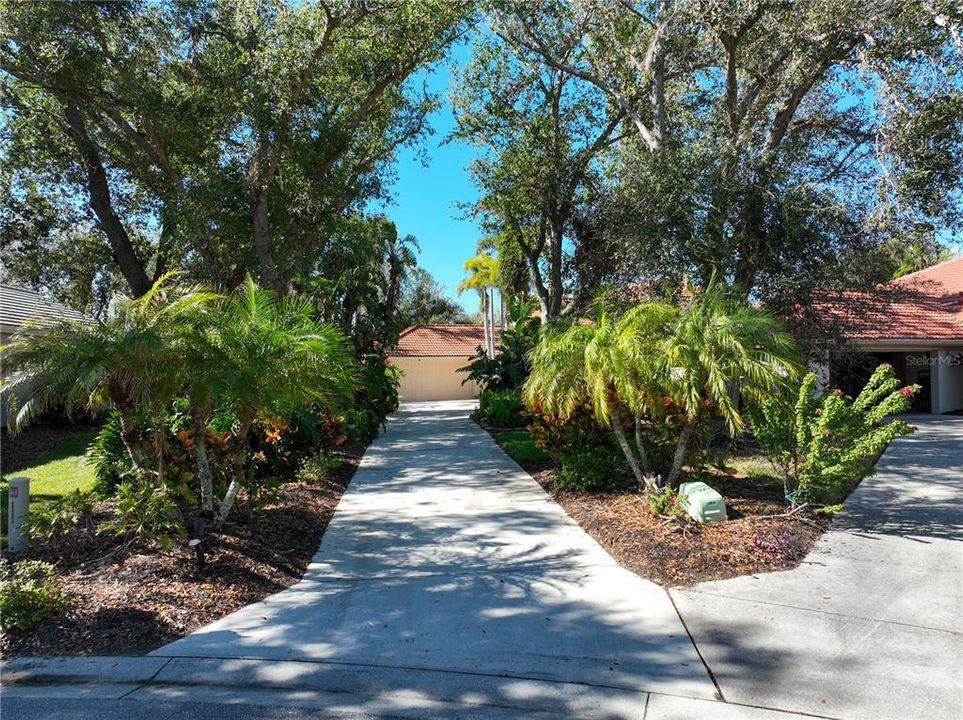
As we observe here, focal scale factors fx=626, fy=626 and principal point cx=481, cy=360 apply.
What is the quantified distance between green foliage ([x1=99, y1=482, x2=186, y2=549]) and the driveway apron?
3.90 feet

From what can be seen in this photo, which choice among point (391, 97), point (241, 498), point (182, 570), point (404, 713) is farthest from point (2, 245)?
point (404, 713)

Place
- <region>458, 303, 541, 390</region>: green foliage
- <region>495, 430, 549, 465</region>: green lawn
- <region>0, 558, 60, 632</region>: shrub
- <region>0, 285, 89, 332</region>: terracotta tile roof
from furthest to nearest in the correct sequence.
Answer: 1. <region>458, 303, 541, 390</region>: green foliage
2. <region>0, 285, 89, 332</region>: terracotta tile roof
3. <region>495, 430, 549, 465</region>: green lawn
4. <region>0, 558, 60, 632</region>: shrub

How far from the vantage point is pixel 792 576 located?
5238mm

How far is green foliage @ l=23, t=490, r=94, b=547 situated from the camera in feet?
17.4

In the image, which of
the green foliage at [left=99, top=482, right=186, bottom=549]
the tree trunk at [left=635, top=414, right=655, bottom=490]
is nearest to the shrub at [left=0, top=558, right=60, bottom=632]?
the green foliage at [left=99, top=482, right=186, bottom=549]

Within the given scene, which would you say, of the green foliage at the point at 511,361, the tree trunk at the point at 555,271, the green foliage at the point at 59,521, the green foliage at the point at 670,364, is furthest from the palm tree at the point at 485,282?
the green foliage at the point at 59,521

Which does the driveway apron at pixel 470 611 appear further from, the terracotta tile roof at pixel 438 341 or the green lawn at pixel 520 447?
the terracotta tile roof at pixel 438 341

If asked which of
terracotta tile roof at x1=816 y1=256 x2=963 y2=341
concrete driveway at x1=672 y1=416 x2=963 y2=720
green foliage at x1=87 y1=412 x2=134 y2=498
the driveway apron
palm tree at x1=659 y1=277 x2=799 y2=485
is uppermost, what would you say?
terracotta tile roof at x1=816 y1=256 x2=963 y2=341

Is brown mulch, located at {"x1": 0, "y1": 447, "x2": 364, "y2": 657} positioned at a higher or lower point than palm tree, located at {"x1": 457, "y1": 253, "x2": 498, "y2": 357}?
lower

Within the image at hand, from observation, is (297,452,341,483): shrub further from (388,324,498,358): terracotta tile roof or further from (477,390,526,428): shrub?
(388,324,498,358): terracotta tile roof

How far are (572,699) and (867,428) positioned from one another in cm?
485

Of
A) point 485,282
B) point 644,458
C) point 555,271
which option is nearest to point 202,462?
point 644,458

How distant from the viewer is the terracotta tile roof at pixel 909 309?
1045 cm

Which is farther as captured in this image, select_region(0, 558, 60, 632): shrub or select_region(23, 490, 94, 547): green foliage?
select_region(23, 490, 94, 547): green foliage
